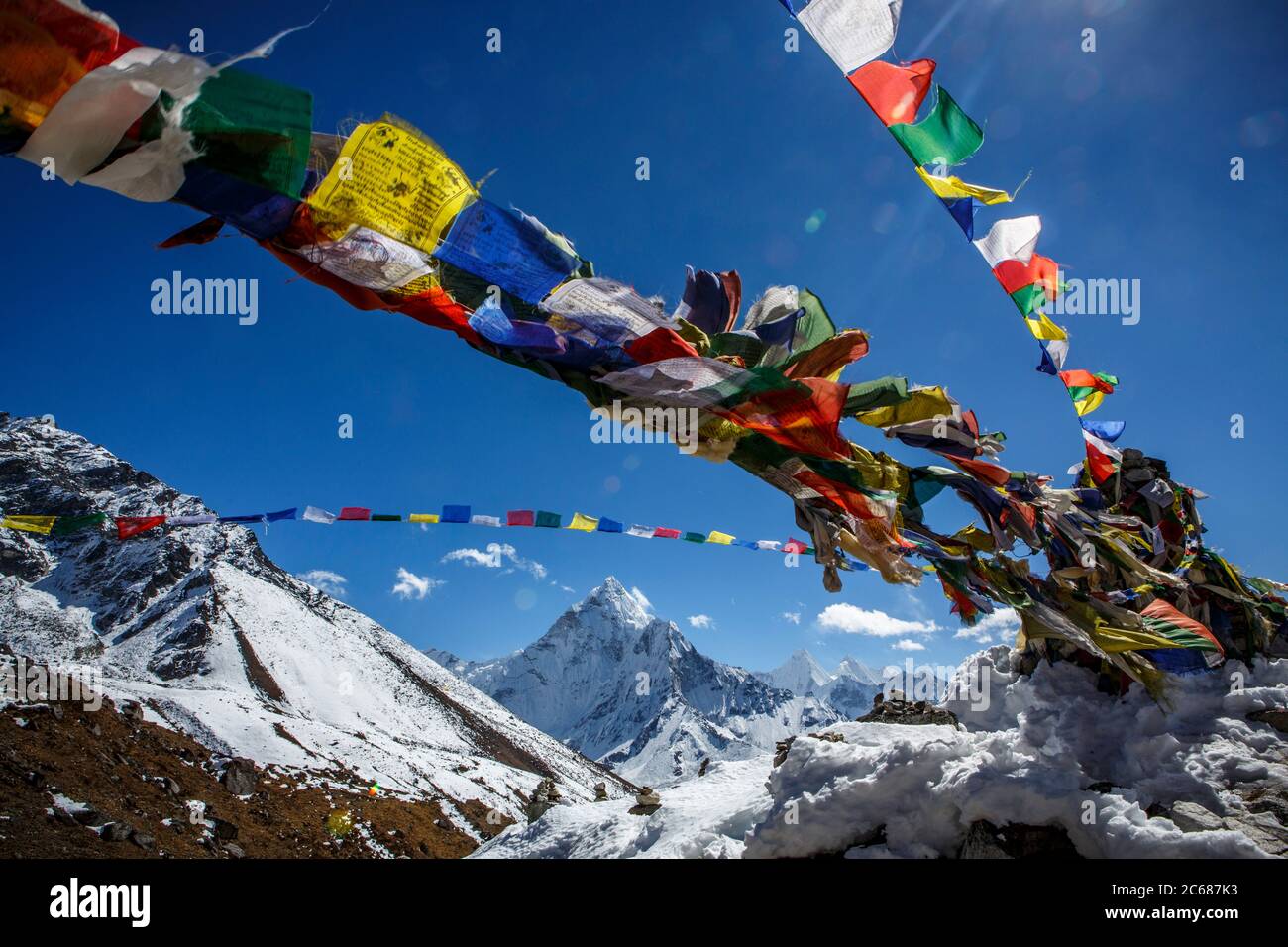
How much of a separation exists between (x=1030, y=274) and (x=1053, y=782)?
459 cm

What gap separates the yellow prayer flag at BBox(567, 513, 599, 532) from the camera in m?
8.76

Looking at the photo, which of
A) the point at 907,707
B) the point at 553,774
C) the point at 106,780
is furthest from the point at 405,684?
the point at 907,707

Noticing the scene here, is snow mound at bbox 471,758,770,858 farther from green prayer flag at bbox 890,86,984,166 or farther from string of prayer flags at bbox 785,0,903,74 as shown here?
string of prayer flags at bbox 785,0,903,74

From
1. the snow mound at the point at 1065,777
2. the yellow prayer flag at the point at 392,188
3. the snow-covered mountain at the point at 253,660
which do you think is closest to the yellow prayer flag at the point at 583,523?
the snow mound at the point at 1065,777

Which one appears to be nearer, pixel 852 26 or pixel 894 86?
pixel 852 26

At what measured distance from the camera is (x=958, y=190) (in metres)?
5.69

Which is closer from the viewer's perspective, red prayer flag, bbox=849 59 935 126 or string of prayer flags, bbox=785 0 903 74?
string of prayer flags, bbox=785 0 903 74

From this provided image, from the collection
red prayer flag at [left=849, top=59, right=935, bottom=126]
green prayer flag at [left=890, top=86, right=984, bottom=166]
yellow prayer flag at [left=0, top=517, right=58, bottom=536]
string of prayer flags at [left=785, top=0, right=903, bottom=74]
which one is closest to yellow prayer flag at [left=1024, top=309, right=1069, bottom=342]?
green prayer flag at [left=890, top=86, right=984, bottom=166]

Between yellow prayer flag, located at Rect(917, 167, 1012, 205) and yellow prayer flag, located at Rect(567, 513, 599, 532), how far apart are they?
17.4 feet

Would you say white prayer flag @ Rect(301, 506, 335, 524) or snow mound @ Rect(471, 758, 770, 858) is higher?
white prayer flag @ Rect(301, 506, 335, 524)

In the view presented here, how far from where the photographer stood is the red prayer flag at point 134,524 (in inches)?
364

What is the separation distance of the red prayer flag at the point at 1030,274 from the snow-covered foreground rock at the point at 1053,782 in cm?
426

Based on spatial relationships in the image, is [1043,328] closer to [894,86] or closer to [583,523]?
[894,86]

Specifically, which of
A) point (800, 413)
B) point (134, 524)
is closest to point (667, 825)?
point (800, 413)
